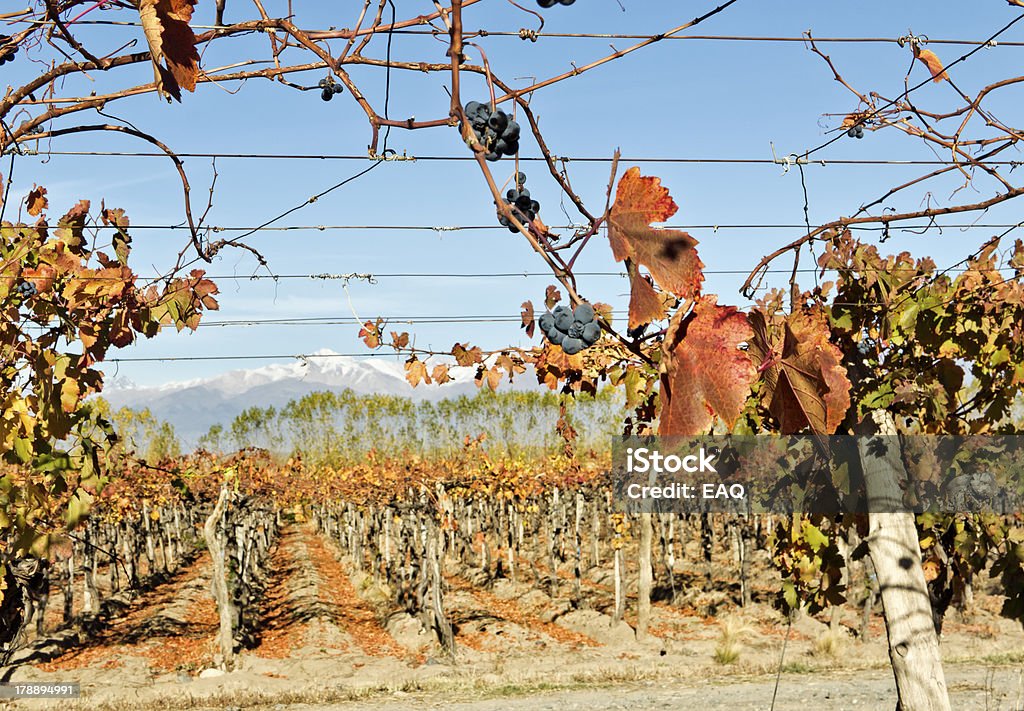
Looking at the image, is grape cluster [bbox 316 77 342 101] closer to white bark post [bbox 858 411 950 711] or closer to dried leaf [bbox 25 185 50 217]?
dried leaf [bbox 25 185 50 217]

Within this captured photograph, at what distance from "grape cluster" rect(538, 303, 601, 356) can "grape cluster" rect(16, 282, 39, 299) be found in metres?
2.65

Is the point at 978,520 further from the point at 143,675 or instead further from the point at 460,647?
the point at 143,675

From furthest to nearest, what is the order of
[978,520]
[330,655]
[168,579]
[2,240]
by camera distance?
[168,579] < [330,655] < [978,520] < [2,240]

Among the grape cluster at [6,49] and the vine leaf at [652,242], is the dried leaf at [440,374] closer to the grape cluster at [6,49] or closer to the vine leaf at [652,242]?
the grape cluster at [6,49]

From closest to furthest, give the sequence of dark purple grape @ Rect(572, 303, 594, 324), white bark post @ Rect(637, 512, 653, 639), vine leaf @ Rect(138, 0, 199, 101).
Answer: dark purple grape @ Rect(572, 303, 594, 324) → vine leaf @ Rect(138, 0, 199, 101) → white bark post @ Rect(637, 512, 653, 639)

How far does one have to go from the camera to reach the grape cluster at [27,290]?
3.09 meters

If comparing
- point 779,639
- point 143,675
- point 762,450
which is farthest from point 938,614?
point 143,675

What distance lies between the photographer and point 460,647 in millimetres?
17188

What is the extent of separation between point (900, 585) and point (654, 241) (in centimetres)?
433

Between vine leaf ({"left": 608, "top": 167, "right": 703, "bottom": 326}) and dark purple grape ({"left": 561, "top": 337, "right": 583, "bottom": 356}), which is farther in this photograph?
dark purple grape ({"left": 561, "top": 337, "right": 583, "bottom": 356})

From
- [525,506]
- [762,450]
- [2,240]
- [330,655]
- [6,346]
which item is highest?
[2,240]

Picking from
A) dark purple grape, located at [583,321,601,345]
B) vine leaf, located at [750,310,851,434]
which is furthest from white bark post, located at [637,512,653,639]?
dark purple grape, located at [583,321,601,345]

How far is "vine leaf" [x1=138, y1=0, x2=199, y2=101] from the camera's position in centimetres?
120

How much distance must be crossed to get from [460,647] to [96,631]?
26.3ft
